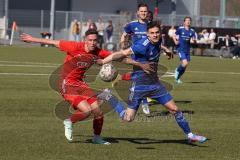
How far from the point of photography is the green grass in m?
10.8

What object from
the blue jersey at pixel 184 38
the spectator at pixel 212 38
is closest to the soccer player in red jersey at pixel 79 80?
the blue jersey at pixel 184 38

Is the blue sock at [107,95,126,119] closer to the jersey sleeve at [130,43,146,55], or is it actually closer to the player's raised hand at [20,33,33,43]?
the jersey sleeve at [130,43,146,55]

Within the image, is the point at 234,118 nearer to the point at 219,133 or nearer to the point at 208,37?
the point at 219,133

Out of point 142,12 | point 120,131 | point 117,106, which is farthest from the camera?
point 142,12

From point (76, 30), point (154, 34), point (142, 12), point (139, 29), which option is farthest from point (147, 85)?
point (76, 30)

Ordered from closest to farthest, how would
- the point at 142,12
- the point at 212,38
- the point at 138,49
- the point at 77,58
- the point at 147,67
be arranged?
the point at 147,67 → the point at 138,49 → the point at 77,58 → the point at 142,12 → the point at 212,38

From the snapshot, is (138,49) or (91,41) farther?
(138,49)

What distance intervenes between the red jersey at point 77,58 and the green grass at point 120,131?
107cm

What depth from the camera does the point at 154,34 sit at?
11.4m

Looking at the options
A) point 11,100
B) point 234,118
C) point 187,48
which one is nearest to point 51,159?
point 234,118

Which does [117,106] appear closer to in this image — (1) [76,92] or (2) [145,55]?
(1) [76,92]

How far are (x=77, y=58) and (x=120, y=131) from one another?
208cm

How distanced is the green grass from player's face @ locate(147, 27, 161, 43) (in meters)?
1.70

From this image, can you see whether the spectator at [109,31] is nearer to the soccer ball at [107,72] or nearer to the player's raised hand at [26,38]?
the soccer ball at [107,72]
